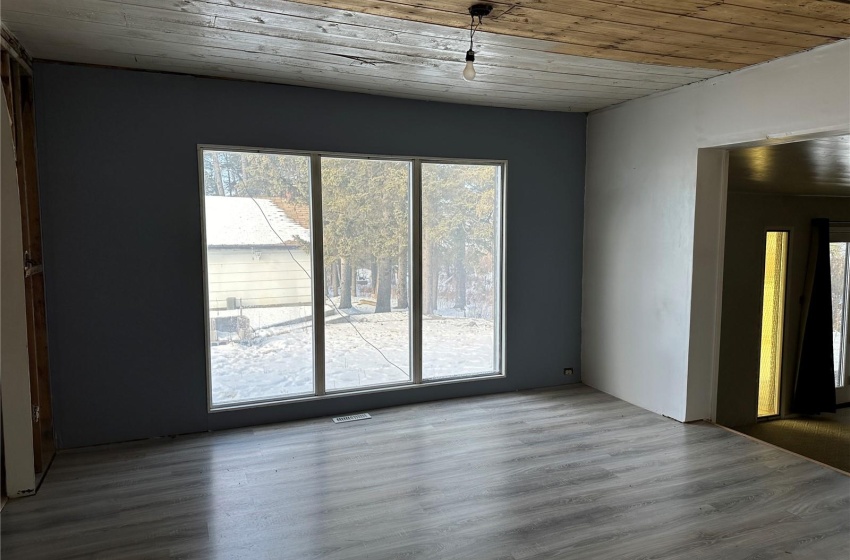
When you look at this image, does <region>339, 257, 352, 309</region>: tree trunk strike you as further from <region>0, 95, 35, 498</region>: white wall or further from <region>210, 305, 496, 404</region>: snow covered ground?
<region>0, 95, 35, 498</region>: white wall

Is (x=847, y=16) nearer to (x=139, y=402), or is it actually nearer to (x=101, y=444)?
(x=139, y=402)

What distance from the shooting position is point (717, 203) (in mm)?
4074

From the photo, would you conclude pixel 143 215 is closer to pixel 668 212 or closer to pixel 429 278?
pixel 429 278

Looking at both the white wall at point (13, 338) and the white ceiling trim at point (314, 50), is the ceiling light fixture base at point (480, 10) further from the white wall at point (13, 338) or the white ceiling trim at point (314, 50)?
the white wall at point (13, 338)

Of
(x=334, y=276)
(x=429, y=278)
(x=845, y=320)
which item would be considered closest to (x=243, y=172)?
(x=334, y=276)

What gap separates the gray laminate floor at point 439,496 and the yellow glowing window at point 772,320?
4.10 meters

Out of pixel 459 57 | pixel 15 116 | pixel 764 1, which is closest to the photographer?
pixel 764 1

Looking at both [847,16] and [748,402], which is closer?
[847,16]

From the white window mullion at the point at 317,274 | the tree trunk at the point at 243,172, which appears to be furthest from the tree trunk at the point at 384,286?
the tree trunk at the point at 243,172

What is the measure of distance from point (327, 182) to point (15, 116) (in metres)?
1.95

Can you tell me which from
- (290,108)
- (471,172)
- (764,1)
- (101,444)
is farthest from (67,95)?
(764,1)

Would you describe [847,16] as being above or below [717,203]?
above

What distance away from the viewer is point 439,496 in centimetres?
305

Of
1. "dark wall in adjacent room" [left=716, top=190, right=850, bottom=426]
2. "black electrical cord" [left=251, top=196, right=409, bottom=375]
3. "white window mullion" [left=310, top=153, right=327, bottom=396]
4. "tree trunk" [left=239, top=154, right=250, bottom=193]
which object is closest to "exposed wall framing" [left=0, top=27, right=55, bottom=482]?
"tree trunk" [left=239, top=154, right=250, bottom=193]
